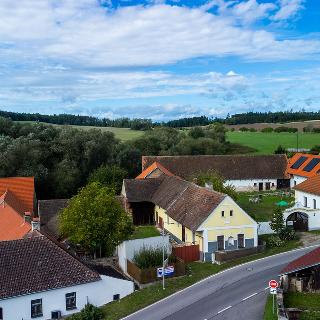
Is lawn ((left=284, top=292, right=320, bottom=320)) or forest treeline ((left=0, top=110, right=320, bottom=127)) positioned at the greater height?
Answer: forest treeline ((left=0, top=110, right=320, bottom=127))

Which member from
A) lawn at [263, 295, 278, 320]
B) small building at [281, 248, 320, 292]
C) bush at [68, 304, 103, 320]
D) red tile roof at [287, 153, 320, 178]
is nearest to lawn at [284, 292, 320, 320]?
small building at [281, 248, 320, 292]

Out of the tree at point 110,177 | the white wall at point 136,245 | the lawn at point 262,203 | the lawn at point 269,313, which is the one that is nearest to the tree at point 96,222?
the white wall at point 136,245

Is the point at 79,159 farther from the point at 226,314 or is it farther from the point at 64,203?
the point at 226,314

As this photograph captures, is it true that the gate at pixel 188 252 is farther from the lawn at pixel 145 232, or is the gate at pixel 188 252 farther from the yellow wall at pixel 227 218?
the lawn at pixel 145 232

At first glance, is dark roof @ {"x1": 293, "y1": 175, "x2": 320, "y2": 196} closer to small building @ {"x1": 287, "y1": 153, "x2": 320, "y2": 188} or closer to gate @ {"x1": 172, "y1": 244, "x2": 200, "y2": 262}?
small building @ {"x1": 287, "y1": 153, "x2": 320, "y2": 188}

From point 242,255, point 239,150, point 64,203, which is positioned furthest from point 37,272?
point 239,150

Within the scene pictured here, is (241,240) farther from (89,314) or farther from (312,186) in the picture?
(312,186)
